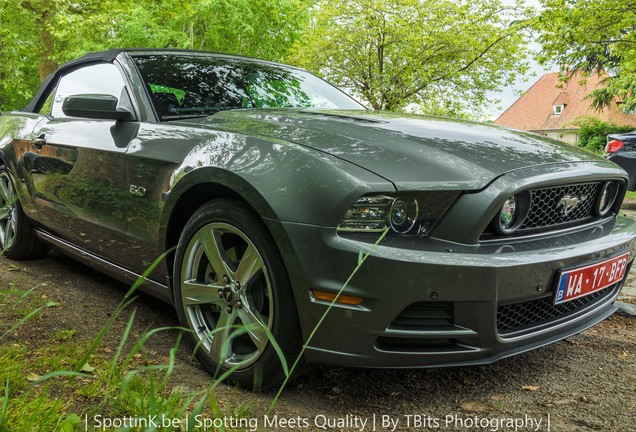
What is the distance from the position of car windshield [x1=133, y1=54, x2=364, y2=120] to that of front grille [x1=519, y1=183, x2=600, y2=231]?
1.59 meters

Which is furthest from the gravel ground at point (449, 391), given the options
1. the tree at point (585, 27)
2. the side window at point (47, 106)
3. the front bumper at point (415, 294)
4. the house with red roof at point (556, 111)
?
the house with red roof at point (556, 111)

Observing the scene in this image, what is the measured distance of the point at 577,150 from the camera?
261 centimetres

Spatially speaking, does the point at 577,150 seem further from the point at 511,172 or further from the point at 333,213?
the point at 333,213

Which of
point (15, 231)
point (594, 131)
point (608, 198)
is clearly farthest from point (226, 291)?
point (594, 131)

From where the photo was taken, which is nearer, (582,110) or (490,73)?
(490,73)

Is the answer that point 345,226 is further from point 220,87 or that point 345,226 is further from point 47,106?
point 47,106

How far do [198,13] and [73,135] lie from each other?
528 inches

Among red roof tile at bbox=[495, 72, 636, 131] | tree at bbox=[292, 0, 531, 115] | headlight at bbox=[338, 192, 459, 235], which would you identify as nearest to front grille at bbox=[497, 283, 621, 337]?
headlight at bbox=[338, 192, 459, 235]

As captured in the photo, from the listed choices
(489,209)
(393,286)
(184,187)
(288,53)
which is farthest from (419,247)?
(288,53)

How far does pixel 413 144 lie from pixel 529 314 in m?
0.79

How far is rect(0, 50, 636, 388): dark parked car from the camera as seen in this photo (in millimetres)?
1884

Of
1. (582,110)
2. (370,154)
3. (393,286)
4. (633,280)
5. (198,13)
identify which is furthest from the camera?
(582,110)

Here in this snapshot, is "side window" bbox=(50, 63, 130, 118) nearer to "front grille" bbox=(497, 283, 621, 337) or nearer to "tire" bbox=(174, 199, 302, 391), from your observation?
"tire" bbox=(174, 199, 302, 391)

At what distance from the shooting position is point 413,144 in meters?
2.16
